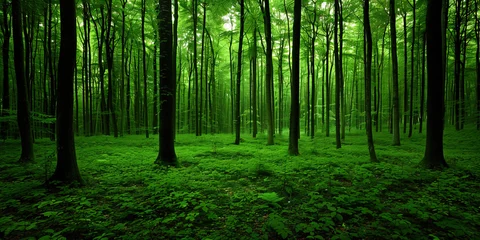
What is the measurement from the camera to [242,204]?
4066 mm

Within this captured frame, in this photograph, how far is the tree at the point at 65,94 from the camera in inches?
185

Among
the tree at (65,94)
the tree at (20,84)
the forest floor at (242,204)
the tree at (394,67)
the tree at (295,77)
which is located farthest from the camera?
the tree at (394,67)

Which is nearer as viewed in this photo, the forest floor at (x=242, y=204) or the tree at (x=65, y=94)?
the forest floor at (x=242, y=204)

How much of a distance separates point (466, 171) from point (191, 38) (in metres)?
22.2

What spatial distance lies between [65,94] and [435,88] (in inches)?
442

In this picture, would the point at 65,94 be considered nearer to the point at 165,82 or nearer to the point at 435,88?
the point at 165,82

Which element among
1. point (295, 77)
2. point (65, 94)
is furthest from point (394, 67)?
point (65, 94)

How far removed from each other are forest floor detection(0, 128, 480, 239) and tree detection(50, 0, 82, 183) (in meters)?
0.36

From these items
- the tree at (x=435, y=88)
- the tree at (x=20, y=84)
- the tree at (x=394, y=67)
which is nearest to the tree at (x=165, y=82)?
the tree at (x=20, y=84)

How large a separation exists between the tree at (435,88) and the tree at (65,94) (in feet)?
36.0

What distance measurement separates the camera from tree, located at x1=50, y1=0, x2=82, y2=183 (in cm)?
471

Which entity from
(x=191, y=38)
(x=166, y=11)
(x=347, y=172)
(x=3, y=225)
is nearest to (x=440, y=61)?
(x=347, y=172)

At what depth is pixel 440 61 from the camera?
21.1 feet

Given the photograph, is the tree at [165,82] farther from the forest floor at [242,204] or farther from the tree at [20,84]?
the tree at [20,84]
